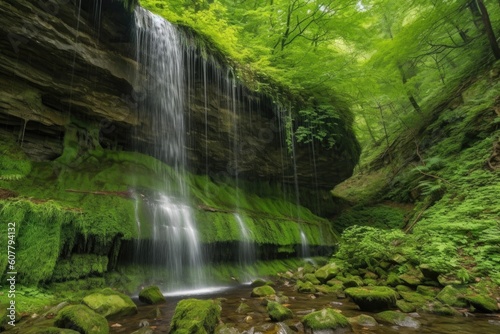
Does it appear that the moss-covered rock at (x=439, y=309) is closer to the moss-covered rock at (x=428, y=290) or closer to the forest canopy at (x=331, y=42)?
the moss-covered rock at (x=428, y=290)

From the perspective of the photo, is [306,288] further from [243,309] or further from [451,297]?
[451,297]

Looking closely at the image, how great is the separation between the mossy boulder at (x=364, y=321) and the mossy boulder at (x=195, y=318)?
1975mm

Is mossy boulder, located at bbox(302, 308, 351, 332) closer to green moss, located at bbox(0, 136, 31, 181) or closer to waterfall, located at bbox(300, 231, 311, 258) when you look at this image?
green moss, located at bbox(0, 136, 31, 181)

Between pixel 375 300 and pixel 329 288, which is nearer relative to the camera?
pixel 375 300

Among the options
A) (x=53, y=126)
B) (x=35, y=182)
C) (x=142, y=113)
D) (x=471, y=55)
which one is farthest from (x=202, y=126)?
(x=471, y=55)

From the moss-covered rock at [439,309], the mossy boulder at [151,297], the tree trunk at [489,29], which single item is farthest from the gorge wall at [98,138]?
the tree trunk at [489,29]

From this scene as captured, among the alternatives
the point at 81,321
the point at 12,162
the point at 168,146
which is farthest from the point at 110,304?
the point at 168,146

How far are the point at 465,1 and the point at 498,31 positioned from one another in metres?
A: 3.98

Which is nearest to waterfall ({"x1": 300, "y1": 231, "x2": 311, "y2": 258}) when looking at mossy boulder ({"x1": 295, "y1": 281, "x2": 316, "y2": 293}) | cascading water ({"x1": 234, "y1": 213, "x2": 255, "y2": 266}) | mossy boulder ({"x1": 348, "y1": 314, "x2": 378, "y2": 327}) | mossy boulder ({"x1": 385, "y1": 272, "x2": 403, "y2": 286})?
cascading water ({"x1": 234, "y1": 213, "x2": 255, "y2": 266})

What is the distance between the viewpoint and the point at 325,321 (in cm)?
384

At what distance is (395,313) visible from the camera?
435cm

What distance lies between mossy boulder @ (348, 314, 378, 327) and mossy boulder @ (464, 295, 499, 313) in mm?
1823

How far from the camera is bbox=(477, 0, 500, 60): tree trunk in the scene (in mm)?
11609

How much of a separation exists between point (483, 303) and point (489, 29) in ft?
41.0
